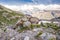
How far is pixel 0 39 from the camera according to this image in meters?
32.0

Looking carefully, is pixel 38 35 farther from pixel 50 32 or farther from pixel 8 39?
pixel 8 39

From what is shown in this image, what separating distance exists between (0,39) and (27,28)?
4932mm

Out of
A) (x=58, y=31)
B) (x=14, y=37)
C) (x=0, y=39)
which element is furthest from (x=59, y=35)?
(x=0, y=39)

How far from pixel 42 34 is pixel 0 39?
7827mm

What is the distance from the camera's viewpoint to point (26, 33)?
29234mm

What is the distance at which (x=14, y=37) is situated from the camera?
29266mm

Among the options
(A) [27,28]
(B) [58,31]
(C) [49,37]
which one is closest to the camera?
(C) [49,37]

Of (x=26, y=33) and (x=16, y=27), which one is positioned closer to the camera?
(x=26, y=33)

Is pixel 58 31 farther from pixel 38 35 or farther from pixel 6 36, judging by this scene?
pixel 6 36

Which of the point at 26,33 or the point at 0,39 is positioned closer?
the point at 26,33

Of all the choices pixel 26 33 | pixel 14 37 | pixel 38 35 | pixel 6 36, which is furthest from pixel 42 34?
pixel 6 36

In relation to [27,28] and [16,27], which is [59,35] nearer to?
[27,28]

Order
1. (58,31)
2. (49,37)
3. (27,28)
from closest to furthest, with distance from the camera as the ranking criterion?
(49,37), (58,31), (27,28)

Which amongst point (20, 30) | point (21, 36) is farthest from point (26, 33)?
point (20, 30)
